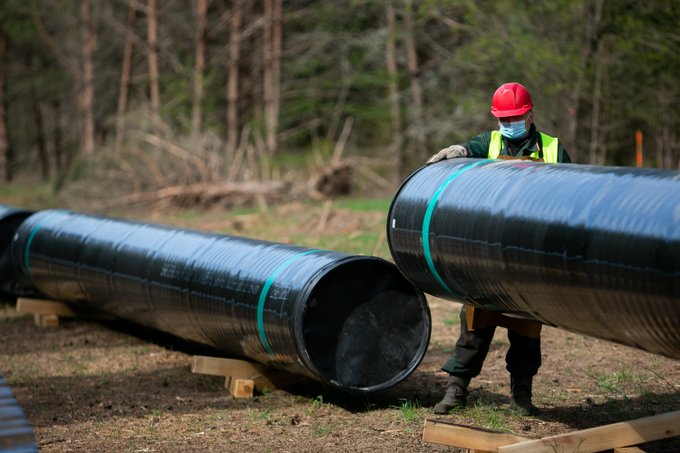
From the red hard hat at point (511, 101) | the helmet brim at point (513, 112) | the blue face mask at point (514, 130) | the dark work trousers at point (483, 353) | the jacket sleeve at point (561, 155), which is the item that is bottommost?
the dark work trousers at point (483, 353)

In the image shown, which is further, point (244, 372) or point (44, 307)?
point (44, 307)

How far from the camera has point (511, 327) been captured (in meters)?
6.42

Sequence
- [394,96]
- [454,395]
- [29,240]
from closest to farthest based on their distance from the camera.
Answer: [454,395], [29,240], [394,96]

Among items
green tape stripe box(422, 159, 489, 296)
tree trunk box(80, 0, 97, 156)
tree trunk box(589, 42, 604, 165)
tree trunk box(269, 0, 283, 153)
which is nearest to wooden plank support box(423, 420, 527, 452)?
green tape stripe box(422, 159, 489, 296)

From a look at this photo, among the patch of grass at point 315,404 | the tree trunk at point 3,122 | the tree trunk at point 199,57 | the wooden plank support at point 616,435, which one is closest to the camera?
the wooden plank support at point 616,435

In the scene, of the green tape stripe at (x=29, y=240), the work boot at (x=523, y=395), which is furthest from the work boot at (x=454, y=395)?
the green tape stripe at (x=29, y=240)

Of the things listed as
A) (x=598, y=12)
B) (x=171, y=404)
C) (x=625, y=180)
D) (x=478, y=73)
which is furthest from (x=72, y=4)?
(x=625, y=180)

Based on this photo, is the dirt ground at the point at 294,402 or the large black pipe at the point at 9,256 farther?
the large black pipe at the point at 9,256

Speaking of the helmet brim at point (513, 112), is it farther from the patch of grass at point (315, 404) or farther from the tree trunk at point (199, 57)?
the tree trunk at point (199, 57)

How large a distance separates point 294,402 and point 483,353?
5.23ft

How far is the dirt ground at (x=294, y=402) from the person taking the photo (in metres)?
6.27

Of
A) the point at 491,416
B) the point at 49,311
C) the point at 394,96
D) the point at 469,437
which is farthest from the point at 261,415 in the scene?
the point at 394,96

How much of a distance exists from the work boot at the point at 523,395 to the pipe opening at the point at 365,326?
2.45 feet

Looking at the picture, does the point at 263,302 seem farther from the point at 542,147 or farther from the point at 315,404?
the point at 542,147
